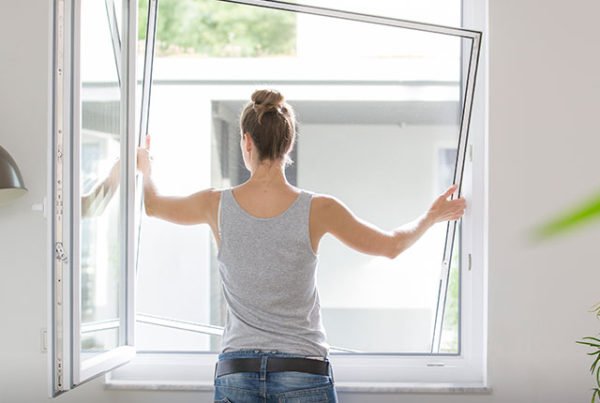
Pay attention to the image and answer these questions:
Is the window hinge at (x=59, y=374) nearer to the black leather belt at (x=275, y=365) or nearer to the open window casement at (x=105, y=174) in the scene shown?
the open window casement at (x=105, y=174)

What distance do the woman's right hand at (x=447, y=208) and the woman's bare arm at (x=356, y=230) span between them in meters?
0.08

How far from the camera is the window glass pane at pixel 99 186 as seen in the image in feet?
7.93

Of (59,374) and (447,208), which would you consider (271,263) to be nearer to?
(59,374)

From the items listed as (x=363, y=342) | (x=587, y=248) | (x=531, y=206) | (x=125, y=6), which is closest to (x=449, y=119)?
(x=531, y=206)

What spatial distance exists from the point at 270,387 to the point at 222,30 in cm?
632

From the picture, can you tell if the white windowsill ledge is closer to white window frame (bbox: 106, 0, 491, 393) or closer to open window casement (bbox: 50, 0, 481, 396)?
white window frame (bbox: 106, 0, 491, 393)

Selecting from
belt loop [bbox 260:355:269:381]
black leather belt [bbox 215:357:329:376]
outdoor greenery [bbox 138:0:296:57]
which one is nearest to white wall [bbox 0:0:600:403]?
black leather belt [bbox 215:357:329:376]

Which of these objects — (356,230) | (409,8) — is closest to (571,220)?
(356,230)

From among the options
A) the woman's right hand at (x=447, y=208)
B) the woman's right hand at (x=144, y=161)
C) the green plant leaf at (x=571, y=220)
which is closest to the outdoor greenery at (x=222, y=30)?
the woman's right hand at (x=144, y=161)

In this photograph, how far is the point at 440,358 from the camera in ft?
9.96

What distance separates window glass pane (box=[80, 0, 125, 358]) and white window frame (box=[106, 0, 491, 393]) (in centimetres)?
31

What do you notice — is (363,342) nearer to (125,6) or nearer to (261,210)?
(261,210)

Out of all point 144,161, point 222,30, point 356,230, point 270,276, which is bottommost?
point 270,276

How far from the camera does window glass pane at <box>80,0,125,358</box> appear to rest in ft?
7.93
